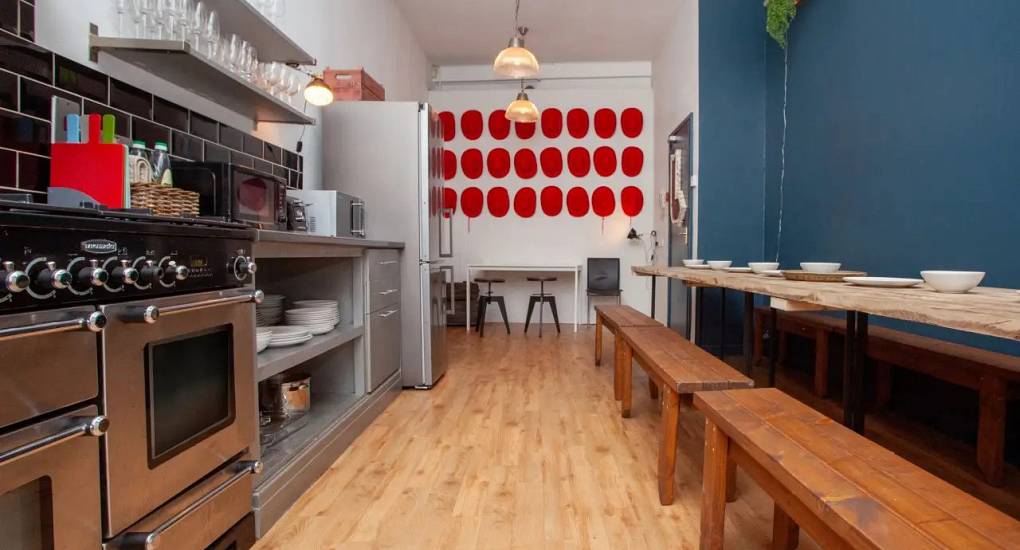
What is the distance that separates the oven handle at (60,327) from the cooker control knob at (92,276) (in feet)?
0.21

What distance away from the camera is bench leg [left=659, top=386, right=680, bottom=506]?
5.99ft

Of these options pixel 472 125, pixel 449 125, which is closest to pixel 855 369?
pixel 472 125

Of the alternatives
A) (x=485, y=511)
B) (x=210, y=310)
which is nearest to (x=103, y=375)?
(x=210, y=310)

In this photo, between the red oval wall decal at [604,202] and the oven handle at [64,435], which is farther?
the red oval wall decal at [604,202]

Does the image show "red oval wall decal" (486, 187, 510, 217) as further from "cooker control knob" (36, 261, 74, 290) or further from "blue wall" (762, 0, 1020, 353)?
"cooker control knob" (36, 261, 74, 290)

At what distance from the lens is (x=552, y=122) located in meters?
6.86

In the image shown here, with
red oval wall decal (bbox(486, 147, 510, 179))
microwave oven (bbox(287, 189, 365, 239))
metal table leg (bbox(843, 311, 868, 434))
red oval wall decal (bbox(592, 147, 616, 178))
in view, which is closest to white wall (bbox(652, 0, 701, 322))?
red oval wall decal (bbox(592, 147, 616, 178))

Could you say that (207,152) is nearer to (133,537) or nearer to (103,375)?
(103,375)

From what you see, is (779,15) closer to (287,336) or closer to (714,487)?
(714,487)

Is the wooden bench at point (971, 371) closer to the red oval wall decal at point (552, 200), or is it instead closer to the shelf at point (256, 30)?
the shelf at point (256, 30)

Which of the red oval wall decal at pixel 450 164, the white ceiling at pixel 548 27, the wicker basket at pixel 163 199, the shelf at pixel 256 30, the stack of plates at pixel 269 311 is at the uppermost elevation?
the white ceiling at pixel 548 27

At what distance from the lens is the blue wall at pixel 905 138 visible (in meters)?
2.38

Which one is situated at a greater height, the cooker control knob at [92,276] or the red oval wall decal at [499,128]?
the red oval wall decal at [499,128]

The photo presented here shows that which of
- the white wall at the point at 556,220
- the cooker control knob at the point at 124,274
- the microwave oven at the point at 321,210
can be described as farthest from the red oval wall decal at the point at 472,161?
the cooker control knob at the point at 124,274
